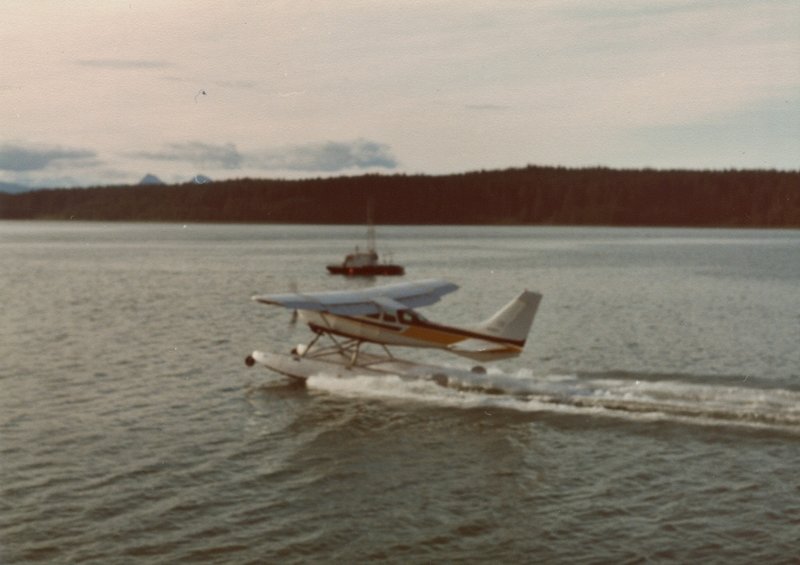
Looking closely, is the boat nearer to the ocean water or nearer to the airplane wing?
the ocean water

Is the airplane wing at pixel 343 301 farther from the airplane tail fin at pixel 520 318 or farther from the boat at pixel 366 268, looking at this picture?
the boat at pixel 366 268

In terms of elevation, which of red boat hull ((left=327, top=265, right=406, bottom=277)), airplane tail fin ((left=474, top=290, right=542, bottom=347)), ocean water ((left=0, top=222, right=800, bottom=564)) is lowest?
ocean water ((left=0, top=222, right=800, bottom=564))

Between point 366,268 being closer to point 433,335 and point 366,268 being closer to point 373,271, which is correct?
point 373,271

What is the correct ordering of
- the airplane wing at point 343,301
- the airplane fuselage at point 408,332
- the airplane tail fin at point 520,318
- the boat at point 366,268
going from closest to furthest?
the airplane wing at point 343,301 → the airplane tail fin at point 520,318 → the airplane fuselage at point 408,332 → the boat at point 366,268

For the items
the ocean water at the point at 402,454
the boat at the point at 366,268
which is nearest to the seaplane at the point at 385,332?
the ocean water at the point at 402,454

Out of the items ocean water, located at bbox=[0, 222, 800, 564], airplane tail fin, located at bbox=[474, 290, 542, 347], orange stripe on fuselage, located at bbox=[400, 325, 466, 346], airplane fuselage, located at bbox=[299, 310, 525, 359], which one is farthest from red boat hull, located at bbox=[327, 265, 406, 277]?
airplane tail fin, located at bbox=[474, 290, 542, 347]

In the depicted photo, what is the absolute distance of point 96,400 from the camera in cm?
2411

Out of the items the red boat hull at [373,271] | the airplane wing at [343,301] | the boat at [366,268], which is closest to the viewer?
the airplane wing at [343,301]

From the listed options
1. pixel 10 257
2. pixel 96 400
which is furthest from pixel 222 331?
pixel 10 257

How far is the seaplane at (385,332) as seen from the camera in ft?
80.6

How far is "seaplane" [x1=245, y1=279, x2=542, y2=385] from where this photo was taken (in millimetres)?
24578

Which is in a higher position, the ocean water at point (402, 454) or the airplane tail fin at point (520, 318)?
the airplane tail fin at point (520, 318)

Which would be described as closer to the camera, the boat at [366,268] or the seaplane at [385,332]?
the seaplane at [385,332]

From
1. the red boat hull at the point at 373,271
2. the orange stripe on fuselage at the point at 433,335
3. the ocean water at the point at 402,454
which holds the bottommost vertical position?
the ocean water at the point at 402,454
